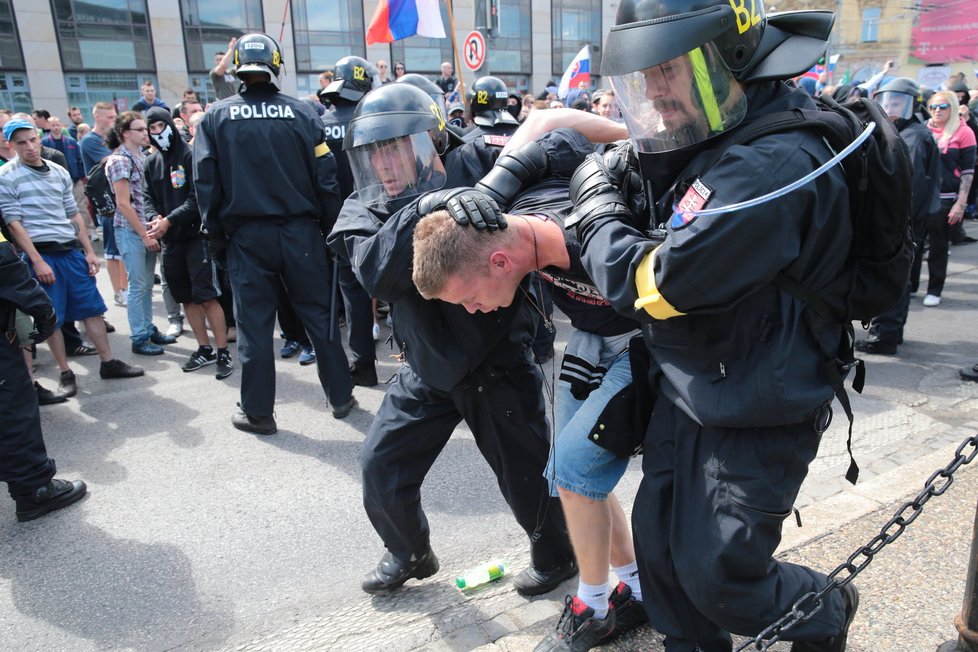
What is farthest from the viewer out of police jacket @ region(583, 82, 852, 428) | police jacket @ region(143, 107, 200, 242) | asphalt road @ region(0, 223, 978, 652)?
police jacket @ region(143, 107, 200, 242)

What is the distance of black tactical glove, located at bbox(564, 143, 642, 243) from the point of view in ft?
5.69

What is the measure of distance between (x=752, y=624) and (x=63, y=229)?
5503 millimetres

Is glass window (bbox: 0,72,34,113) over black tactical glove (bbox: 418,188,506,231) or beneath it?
over

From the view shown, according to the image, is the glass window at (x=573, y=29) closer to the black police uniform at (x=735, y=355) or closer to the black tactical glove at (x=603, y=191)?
the black tactical glove at (x=603, y=191)

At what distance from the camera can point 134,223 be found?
238 inches

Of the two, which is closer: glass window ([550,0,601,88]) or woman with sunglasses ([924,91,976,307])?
woman with sunglasses ([924,91,976,307])

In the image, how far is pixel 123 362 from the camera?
19.2 feet

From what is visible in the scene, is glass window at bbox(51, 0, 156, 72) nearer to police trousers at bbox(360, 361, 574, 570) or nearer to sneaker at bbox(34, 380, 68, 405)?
sneaker at bbox(34, 380, 68, 405)

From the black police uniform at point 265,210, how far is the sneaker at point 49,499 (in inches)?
41.6

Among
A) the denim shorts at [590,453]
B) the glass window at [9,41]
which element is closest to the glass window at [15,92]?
the glass window at [9,41]

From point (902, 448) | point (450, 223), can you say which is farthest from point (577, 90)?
point (450, 223)

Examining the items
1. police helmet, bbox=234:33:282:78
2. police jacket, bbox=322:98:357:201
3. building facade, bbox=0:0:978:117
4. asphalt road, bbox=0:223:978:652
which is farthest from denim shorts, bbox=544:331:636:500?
building facade, bbox=0:0:978:117

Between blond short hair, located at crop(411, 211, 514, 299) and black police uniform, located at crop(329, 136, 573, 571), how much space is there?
33cm

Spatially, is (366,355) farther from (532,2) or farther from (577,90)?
(532,2)
